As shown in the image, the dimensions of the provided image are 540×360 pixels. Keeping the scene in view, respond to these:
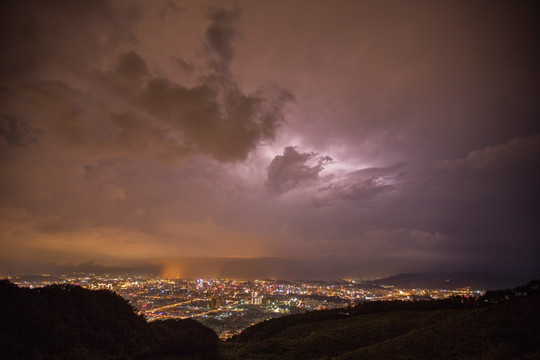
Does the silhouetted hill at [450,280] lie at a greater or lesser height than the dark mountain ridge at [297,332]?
lesser

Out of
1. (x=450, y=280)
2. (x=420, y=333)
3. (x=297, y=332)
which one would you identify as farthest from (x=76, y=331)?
(x=450, y=280)

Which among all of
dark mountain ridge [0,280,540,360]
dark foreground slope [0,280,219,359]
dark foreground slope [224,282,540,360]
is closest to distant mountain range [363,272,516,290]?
dark foreground slope [224,282,540,360]

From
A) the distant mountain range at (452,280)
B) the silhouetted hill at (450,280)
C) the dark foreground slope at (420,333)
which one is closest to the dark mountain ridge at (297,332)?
the dark foreground slope at (420,333)

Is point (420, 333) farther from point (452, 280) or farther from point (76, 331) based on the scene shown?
point (452, 280)

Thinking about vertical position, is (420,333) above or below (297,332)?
above

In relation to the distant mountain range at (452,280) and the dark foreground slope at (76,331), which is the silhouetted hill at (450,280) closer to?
the distant mountain range at (452,280)

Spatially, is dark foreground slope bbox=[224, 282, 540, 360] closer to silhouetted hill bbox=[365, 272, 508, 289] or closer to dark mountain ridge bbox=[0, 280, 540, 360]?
dark mountain ridge bbox=[0, 280, 540, 360]

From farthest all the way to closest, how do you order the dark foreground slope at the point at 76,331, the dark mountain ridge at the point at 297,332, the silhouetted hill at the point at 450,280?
1. the silhouetted hill at the point at 450,280
2. the dark foreground slope at the point at 76,331
3. the dark mountain ridge at the point at 297,332
